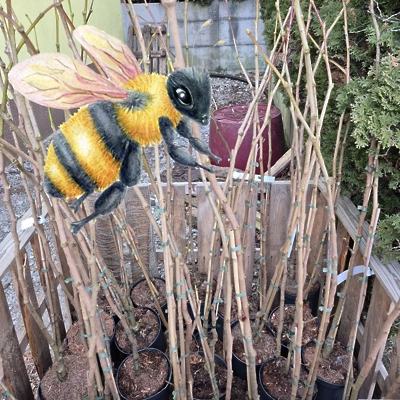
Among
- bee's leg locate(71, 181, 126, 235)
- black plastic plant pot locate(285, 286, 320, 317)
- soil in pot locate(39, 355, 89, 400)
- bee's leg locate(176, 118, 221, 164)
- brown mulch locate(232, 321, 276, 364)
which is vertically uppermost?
bee's leg locate(176, 118, 221, 164)

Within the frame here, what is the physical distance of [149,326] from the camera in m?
1.63

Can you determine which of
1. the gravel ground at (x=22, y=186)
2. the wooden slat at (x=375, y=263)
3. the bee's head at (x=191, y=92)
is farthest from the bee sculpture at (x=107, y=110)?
the wooden slat at (x=375, y=263)

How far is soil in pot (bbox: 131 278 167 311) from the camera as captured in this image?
1792 mm

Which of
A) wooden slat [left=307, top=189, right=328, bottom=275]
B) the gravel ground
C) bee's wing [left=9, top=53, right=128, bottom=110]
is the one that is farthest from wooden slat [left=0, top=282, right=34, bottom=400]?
wooden slat [left=307, top=189, right=328, bottom=275]

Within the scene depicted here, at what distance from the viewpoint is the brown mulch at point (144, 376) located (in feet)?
4.32

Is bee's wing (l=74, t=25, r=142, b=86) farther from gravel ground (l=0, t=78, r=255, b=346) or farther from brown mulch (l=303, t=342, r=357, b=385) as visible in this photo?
brown mulch (l=303, t=342, r=357, b=385)

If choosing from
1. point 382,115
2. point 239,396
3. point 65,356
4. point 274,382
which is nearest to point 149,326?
point 65,356

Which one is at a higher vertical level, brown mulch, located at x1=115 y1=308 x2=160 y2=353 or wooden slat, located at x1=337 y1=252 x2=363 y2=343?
wooden slat, located at x1=337 y1=252 x2=363 y2=343

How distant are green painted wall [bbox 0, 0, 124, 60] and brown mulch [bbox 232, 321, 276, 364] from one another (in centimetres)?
182

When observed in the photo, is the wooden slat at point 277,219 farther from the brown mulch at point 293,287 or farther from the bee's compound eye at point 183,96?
the bee's compound eye at point 183,96

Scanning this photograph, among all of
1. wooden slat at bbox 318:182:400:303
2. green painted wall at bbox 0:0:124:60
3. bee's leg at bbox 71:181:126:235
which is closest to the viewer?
bee's leg at bbox 71:181:126:235

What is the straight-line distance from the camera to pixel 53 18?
12.2 ft

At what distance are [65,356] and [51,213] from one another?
791mm

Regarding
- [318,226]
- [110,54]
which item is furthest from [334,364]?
[110,54]
